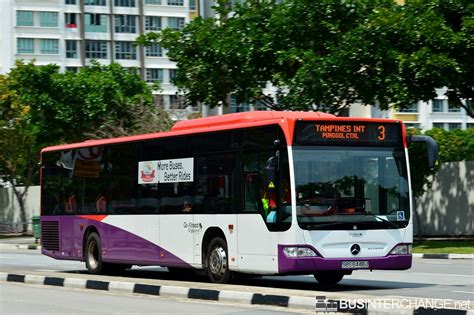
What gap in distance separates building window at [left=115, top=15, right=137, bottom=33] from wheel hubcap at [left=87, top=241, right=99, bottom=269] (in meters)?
82.8

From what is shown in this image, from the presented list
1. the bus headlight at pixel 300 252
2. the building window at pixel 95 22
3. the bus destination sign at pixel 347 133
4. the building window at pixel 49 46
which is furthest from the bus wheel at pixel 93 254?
the building window at pixel 95 22

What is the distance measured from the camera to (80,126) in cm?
5484

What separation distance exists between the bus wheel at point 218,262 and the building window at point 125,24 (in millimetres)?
87721

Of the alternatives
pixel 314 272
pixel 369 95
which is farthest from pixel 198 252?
pixel 369 95

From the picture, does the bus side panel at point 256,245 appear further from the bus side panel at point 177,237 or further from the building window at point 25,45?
the building window at point 25,45

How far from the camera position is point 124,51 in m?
105

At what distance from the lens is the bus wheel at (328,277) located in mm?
18125

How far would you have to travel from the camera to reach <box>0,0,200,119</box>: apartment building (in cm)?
9738

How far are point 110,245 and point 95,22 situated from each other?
82913mm

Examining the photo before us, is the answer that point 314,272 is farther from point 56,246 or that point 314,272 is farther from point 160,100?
point 160,100

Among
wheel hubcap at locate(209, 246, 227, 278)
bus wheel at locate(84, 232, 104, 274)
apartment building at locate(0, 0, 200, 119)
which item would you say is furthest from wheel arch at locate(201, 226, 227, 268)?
apartment building at locate(0, 0, 200, 119)

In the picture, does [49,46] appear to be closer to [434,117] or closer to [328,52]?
[434,117]

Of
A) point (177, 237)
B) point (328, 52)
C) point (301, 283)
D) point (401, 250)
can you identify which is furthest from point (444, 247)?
point (401, 250)

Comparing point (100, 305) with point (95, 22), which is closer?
point (100, 305)
